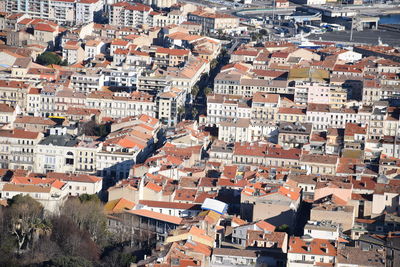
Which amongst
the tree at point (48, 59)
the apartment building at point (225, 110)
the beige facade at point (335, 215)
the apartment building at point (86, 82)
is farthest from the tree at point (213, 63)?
the beige facade at point (335, 215)

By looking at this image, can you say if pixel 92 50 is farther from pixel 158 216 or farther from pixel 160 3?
pixel 158 216

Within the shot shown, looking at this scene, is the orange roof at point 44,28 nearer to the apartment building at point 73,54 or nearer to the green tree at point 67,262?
the apartment building at point 73,54

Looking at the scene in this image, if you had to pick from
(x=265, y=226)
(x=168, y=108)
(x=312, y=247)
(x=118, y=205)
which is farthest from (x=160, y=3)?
(x=312, y=247)

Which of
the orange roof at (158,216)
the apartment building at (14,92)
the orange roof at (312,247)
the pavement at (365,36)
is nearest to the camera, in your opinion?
the orange roof at (312,247)

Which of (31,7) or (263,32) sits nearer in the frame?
(263,32)

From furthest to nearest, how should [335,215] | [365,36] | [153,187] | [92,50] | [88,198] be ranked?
[365,36], [92,50], [153,187], [88,198], [335,215]
